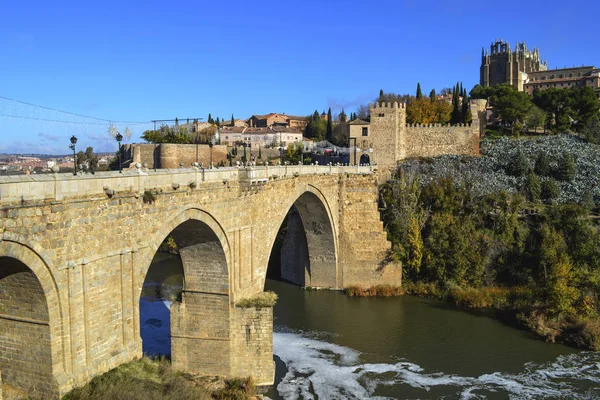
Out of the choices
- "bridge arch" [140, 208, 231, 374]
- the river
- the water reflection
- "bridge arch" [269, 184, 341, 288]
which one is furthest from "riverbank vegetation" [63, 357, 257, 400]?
"bridge arch" [269, 184, 341, 288]

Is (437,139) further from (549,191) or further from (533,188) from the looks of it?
(549,191)

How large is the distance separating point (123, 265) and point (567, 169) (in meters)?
27.2

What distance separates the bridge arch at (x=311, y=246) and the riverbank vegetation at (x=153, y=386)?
10.3 metres

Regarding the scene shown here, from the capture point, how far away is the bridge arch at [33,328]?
8.06 metres

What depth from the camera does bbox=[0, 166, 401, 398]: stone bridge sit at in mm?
8070

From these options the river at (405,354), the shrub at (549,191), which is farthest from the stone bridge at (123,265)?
the shrub at (549,191)

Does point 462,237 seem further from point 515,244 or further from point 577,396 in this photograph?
point 577,396

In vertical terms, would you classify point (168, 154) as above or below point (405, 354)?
above

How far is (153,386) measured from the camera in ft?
32.4

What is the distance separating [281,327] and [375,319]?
12.2ft

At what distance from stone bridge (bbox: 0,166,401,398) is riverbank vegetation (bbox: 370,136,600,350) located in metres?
8.50

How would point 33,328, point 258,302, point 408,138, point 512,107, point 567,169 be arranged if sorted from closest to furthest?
1. point 33,328
2. point 258,302
3. point 567,169
4. point 408,138
5. point 512,107

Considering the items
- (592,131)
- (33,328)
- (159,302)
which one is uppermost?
(592,131)

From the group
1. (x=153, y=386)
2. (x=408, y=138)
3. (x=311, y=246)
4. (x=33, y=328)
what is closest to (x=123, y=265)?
(x=33, y=328)
